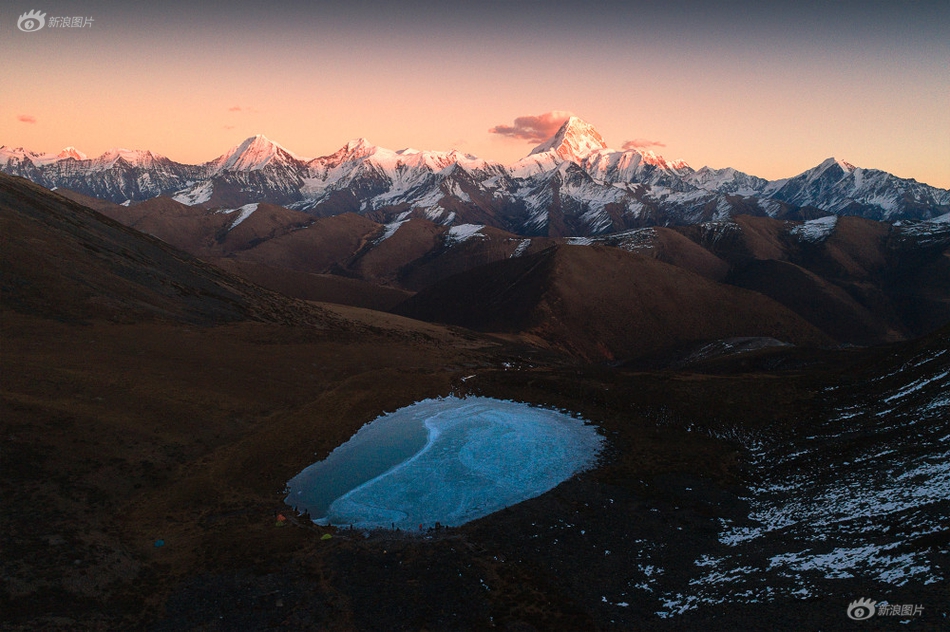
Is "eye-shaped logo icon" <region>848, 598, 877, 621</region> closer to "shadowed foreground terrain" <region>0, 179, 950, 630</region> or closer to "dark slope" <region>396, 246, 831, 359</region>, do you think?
"shadowed foreground terrain" <region>0, 179, 950, 630</region>

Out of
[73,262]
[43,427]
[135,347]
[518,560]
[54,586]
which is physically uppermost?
[73,262]

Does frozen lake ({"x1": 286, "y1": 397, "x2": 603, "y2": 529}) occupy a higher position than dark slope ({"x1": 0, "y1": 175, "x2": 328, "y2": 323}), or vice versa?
dark slope ({"x1": 0, "y1": 175, "x2": 328, "y2": 323})

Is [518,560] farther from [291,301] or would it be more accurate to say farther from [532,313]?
[532,313]

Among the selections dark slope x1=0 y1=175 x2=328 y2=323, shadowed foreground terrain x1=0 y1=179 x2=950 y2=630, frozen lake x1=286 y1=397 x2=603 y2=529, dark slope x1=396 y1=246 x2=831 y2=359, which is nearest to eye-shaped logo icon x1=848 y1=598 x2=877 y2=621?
shadowed foreground terrain x1=0 y1=179 x2=950 y2=630

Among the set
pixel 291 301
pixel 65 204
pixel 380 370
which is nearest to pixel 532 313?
pixel 291 301

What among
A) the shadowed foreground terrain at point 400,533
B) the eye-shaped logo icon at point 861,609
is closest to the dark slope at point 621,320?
the shadowed foreground terrain at point 400,533
